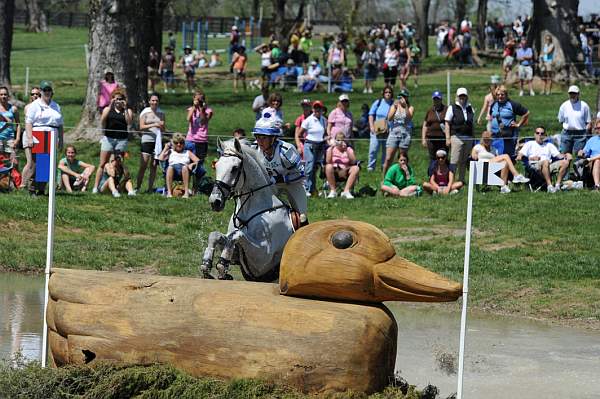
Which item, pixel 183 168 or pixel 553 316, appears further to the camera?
pixel 183 168

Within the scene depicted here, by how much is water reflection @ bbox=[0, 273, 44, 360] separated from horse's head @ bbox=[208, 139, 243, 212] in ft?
8.28

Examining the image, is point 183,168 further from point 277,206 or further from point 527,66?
point 527,66

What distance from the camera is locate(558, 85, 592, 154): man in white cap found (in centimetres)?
2080

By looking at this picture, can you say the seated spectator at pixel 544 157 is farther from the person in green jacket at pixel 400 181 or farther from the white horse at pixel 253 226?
the white horse at pixel 253 226

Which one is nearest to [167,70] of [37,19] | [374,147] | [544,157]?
[374,147]

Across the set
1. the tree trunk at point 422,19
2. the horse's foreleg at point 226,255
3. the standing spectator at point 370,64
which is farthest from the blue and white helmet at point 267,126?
the tree trunk at point 422,19

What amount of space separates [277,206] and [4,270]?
631 centimetres

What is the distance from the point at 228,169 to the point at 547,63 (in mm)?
27004

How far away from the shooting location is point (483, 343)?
11852mm

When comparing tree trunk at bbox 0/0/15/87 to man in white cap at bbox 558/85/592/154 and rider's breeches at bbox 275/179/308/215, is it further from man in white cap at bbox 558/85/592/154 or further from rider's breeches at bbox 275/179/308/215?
rider's breeches at bbox 275/179/308/215

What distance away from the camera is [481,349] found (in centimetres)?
1161

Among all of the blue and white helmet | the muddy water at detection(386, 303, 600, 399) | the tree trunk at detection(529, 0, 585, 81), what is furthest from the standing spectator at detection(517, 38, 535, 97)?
the blue and white helmet

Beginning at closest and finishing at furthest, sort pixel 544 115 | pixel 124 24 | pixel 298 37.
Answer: pixel 124 24
pixel 544 115
pixel 298 37

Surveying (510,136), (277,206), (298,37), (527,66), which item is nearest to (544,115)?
(527,66)
